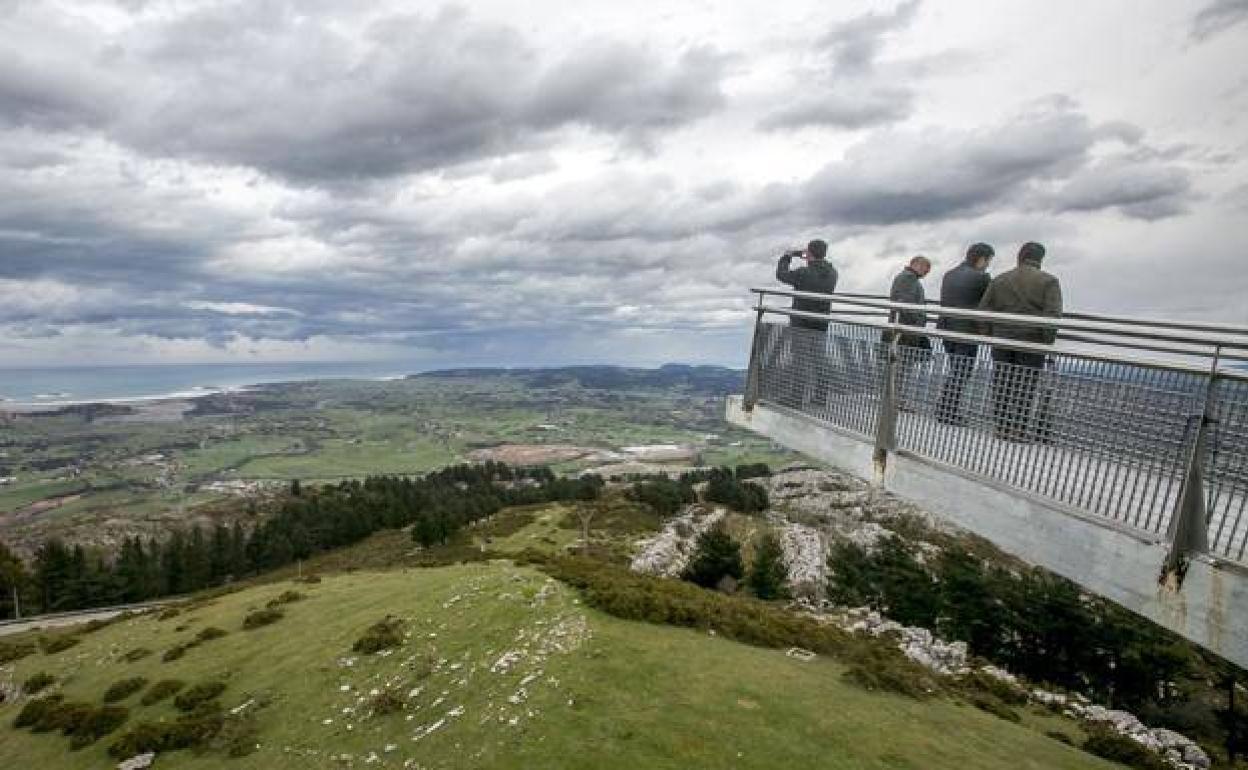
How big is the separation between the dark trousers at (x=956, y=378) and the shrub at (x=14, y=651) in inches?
1906

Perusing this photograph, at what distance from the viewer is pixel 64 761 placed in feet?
74.0

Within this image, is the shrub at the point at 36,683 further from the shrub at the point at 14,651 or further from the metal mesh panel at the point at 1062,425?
the metal mesh panel at the point at 1062,425

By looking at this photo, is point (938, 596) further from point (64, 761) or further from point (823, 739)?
point (64, 761)

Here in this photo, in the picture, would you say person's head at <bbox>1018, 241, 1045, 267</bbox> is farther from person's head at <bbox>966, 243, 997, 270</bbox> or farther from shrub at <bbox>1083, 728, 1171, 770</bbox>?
shrub at <bbox>1083, 728, 1171, 770</bbox>

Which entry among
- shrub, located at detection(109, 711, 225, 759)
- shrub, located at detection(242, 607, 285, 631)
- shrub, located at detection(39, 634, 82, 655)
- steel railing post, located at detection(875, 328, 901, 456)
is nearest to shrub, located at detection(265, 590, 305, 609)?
shrub, located at detection(242, 607, 285, 631)

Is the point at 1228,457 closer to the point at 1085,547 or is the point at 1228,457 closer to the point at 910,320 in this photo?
the point at 1085,547

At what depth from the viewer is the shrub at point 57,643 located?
38203mm

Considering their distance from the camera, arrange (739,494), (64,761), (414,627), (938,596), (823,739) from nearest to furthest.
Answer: (823,739)
(64,761)
(414,627)
(938,596)
(739,494)

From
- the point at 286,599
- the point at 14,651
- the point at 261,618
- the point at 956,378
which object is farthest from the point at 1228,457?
the point at 14,651

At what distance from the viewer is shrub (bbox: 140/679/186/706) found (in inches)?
1004

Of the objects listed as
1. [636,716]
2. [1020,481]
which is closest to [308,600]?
[636,716]

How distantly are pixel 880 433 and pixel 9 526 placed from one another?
212808 mm

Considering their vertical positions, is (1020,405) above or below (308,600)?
above

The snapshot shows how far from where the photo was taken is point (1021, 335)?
11.1 m
